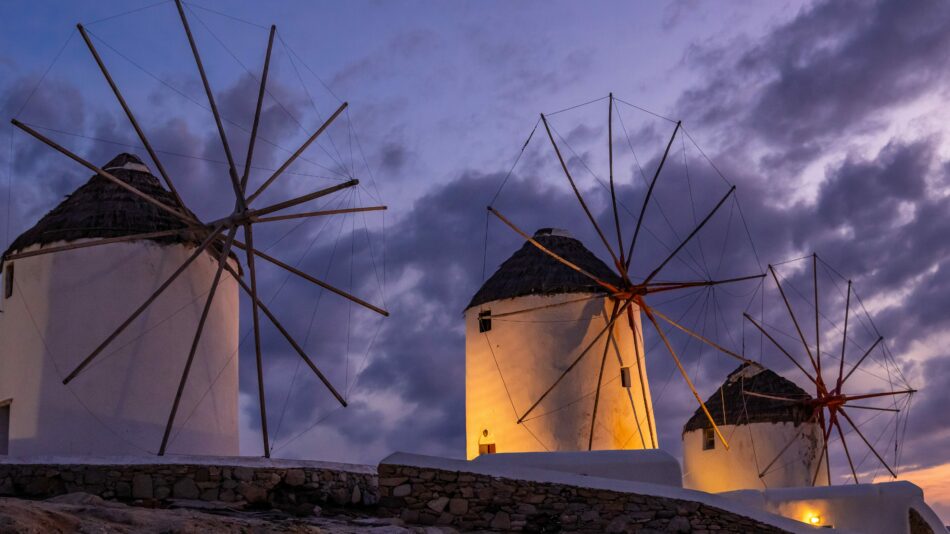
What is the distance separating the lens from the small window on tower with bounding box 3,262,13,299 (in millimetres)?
16594

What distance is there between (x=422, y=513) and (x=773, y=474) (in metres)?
14.8

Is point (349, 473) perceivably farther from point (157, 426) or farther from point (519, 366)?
point (519, 366)

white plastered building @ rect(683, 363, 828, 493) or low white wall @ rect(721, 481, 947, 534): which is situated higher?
white plastered building @ rect(683, 363, 828, 493)

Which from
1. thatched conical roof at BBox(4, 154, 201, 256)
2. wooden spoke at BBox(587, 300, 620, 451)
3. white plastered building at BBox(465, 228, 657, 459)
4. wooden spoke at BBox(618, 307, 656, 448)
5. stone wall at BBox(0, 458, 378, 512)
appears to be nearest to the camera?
stone wall at BBox(0, 458, 378, 512)

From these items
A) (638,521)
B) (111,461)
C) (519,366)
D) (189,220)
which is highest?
(189,220)

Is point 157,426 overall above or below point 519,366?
below

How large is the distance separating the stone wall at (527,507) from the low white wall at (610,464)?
2152 mm

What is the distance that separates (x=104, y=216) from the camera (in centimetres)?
1634

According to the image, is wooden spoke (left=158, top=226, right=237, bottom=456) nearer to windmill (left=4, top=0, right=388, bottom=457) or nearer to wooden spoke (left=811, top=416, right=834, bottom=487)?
windmill (left=4, top=0, right=388, bottom=457)

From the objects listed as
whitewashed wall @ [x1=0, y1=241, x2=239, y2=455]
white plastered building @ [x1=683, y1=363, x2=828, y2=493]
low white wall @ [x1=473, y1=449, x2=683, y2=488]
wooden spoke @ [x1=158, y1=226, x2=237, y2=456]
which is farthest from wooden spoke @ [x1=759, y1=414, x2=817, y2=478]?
wooden spoke @ [x1=158, y1=226, x2=237, y2=456]

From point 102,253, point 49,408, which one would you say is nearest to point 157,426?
point 49,408

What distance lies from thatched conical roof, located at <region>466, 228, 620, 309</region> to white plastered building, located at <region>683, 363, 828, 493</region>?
5185mm

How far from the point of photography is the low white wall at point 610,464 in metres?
13.8

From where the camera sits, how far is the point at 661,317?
20.3 meters
